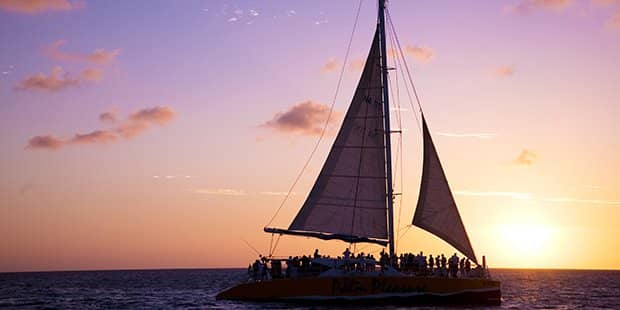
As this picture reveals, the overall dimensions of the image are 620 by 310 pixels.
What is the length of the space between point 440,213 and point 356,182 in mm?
4157

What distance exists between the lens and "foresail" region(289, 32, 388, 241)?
116 ft

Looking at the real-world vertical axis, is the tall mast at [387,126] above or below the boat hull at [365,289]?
above

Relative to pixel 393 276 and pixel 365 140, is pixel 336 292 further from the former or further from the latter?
pixel 365 140

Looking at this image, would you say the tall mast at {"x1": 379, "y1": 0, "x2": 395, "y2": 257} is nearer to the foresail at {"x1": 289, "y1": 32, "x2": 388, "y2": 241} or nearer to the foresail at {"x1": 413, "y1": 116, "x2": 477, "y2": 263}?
the foresail at {"x1": 289, "y1": 32, "x2": 388, "y2": 241}

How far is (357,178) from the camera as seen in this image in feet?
118

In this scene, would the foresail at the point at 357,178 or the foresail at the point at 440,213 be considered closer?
the foresail at the point at 357,178

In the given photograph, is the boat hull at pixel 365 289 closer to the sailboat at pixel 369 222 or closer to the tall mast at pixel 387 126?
the sailboat at pixel 369 222

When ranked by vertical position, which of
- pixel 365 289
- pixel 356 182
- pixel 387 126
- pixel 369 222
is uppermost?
pixel 387 126

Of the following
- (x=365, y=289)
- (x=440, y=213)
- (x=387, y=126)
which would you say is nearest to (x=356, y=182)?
(x=387, y=126)

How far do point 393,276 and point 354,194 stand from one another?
4.17 m

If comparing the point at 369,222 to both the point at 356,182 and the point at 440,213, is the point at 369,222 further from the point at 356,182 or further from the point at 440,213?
the point at 440,213

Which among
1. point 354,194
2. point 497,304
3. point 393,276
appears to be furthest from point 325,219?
point 497,304

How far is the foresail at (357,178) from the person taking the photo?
3538 cm

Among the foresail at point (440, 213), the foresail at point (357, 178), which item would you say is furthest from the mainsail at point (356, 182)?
the foresail at point (440, 213)
